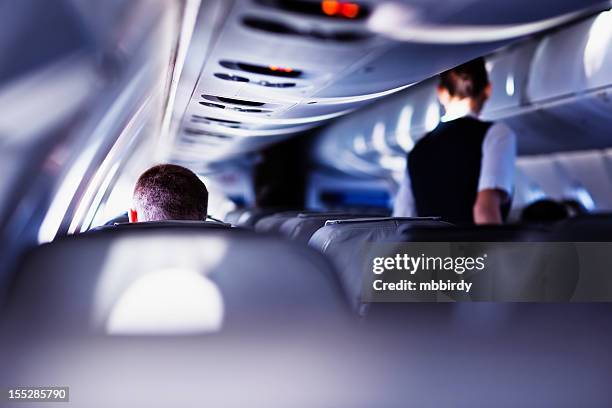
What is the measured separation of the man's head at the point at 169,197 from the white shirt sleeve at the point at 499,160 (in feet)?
3.96

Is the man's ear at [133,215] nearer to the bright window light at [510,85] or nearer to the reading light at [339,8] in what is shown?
the reading light at [339,8]

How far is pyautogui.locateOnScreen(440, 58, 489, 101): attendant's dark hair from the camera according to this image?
129 inches

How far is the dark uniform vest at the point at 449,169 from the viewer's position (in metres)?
3.22

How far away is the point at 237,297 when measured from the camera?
6.13 ft

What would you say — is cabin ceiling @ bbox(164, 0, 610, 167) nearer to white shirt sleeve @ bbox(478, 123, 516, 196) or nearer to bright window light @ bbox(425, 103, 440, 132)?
white shirt sleeve @ bbox(478, 123, 516, 196)

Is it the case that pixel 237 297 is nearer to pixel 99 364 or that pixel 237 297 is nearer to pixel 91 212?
pixel 99 364

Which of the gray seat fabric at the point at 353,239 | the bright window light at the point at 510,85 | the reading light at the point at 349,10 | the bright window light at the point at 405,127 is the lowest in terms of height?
the gray seat fabric at the point at 353,239

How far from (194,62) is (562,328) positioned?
1542 mm

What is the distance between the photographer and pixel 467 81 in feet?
10.8

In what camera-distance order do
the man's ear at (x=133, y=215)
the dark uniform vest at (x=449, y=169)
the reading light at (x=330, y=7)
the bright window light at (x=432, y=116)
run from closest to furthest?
the reading light at (x=330, y=7) → the man's ear at (x=133, y=215) → the dark uniform vest at (x=449, y=169) → the bright window light at (x=432, y=116)

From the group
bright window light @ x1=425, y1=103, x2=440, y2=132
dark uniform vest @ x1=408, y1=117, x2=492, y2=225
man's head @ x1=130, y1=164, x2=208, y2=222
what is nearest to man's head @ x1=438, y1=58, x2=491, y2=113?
dark uniform vest @ x1=408, y1=117, x2=492, y2=225

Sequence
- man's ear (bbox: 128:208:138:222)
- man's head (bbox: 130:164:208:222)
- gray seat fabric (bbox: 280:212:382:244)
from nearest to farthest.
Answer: gray seat fabric (bbox: 280:212:382:244) → man's head (bbox: 130:164:208:222) → man's ear (bbox: 128:208:138:222)

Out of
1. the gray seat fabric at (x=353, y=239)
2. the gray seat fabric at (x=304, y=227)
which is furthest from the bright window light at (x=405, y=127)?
the gray seat fabric at (x=353, y=239)

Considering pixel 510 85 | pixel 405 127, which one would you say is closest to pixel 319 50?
pixel 510 85
